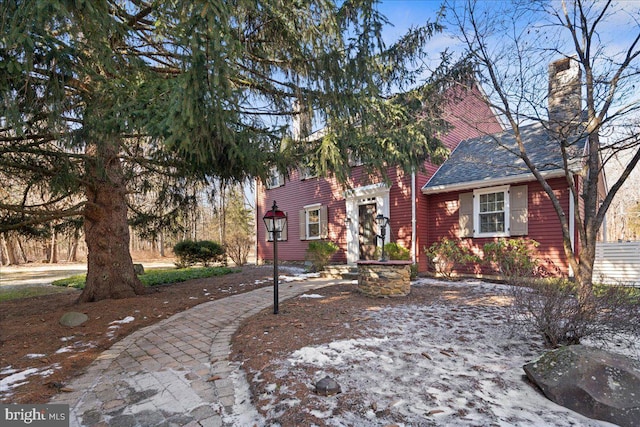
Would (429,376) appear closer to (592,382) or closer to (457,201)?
(592,382)

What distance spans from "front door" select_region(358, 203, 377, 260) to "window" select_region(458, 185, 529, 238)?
260 cm

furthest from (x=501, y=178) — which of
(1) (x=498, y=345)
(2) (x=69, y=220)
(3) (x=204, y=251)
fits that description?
(3) (x=204, y=251)

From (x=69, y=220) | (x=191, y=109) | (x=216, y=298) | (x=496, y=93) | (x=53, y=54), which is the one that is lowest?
(x=216, y=298)

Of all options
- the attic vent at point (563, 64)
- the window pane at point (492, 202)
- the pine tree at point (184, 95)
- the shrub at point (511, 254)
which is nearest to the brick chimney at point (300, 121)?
the pine tree at point (184, 95)

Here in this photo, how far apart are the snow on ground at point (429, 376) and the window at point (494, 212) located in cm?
459

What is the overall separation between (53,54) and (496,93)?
255 inches

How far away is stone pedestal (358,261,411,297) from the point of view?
5676 mm

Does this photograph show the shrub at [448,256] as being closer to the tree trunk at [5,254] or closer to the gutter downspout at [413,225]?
the gutter downspout at [413,225]

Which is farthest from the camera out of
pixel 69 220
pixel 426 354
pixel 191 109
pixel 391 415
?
pixel 69 220

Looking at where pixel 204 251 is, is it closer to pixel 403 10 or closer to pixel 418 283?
pixel 418 283

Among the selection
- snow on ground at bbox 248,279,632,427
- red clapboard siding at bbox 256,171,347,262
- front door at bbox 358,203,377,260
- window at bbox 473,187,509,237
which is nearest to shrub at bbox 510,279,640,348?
snow on ground at bbox 248,279,632,427

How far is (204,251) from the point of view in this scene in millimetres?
13164

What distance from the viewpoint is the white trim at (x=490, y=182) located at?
7.11 metres

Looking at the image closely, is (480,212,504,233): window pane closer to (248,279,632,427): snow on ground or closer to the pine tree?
the pine tree
